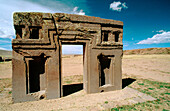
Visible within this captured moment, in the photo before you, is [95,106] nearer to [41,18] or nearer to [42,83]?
[42,83]

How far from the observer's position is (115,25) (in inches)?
A: 272

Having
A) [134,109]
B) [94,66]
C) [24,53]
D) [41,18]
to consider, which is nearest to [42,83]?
[24,53]

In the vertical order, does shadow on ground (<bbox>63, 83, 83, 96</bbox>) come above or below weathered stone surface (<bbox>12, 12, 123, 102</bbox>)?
below

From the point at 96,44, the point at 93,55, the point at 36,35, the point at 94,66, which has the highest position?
the point at 36,35

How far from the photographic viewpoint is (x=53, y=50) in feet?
18.1

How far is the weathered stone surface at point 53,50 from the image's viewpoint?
17.0 ft

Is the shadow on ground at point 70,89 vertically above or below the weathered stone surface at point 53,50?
below

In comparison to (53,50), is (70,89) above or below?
below

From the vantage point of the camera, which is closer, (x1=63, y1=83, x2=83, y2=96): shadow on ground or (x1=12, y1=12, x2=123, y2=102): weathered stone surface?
(x1=12, y1=12, x2=123, y2=102): weathered stone surface

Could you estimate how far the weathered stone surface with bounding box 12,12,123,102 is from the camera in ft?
17.0

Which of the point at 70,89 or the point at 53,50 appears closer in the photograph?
the point at 53,50

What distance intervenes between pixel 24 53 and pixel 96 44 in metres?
4.35

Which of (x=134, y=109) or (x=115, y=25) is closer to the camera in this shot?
(x=134, y=109)

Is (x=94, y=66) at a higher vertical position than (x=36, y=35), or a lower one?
lower
